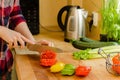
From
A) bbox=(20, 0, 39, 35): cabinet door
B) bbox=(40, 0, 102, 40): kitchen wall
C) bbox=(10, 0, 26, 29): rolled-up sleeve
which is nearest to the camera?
bbox=(10, 0, 26, 29): rolled-up sleeve

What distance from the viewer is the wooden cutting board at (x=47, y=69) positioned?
110cm

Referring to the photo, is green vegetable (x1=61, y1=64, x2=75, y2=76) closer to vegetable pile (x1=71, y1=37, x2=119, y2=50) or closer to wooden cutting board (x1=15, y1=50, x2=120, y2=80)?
wooden cutting board (x1=15, y1=50, x2=120, y2=80)

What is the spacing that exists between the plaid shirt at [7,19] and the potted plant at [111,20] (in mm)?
514

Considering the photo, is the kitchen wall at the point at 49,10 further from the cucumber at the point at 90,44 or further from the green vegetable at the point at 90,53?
the green vegetable at the point at 90,53

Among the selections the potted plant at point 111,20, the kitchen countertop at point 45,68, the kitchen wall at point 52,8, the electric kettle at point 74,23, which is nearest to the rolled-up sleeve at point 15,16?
the kitchen countertop at point 45,68

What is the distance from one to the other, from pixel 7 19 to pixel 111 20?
0.61 meters

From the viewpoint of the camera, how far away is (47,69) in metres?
1.19

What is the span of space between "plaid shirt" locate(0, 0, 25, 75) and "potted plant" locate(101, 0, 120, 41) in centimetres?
51

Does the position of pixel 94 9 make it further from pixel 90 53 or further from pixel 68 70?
A: pixel 68 70

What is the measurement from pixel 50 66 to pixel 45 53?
0.06 m

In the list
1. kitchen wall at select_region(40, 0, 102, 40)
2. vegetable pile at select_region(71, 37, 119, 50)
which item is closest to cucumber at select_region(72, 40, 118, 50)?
vegetable pile at select_region(71, 37, 119, 50)

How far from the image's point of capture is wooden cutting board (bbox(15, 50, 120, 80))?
110 centimetres

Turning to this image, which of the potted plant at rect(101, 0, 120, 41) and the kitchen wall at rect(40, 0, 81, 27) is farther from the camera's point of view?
the kitchen wall at rect(40, 0, 81, 27)

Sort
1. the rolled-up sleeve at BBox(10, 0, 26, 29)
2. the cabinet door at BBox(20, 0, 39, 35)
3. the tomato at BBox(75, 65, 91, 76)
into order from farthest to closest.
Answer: the cabinet door at BBox(20, 0, 39, 35), the rolled-up sleeve at BBox(10, 0, 26, 29), the tomato at BBox(75, 65, 91, 76)
